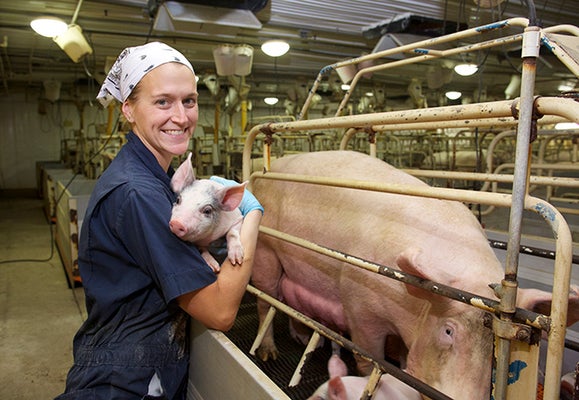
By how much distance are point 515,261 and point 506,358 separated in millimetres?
206

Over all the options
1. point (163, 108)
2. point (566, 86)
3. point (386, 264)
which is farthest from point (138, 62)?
point (566, 86)

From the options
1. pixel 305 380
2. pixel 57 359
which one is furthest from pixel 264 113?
pixel 305 380

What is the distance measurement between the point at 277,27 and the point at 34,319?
16.8ft

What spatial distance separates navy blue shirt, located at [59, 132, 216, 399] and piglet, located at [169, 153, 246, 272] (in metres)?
0.05

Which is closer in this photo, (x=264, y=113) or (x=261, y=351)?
(x=261, y=351)

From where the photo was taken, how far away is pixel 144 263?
1274 mm

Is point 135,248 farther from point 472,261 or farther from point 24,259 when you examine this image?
point 24,259

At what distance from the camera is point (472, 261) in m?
1.34

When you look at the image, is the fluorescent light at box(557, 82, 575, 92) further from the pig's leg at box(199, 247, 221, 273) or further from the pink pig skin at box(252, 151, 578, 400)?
the pig's leg at box(199, 247, 221, 273)

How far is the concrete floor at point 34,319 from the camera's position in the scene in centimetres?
310

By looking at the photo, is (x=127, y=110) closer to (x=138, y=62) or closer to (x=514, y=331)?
(x=138, y=62)

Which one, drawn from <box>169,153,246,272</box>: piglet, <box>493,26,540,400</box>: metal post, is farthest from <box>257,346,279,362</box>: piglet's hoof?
<box>493,26,540,400</box>: metal post

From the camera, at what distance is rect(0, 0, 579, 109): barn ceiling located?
438cm

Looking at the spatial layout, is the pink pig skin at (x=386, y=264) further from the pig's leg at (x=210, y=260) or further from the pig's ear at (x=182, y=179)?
the pig's ear at (x=182, y=179)
